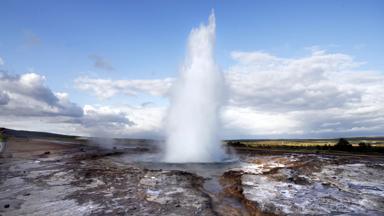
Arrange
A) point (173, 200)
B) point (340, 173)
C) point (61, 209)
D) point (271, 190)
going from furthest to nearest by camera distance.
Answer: point (340, 173) → point (271, 190) → point (173, 200) → point (61, 209)

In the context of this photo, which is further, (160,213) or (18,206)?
(18,206)

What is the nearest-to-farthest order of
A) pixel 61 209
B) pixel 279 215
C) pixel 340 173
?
1. pixel 279 215
2. pixel 61 209
3. pixel 340 173

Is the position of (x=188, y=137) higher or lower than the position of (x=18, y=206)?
higher

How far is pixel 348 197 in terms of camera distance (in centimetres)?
1681

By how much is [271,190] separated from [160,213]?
25.2 feet

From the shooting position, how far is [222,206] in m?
14.3

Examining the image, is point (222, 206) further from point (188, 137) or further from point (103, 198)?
point (188, 137)

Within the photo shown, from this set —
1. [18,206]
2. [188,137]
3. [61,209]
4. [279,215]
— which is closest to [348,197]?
[279,215]

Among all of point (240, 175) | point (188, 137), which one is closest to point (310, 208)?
point (240, 175)

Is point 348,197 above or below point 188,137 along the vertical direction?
below

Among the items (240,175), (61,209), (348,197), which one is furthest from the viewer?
(240,175)

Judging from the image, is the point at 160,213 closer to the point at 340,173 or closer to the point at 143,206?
the point at 143,206

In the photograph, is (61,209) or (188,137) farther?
(188,137)

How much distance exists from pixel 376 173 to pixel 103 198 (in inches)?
899
